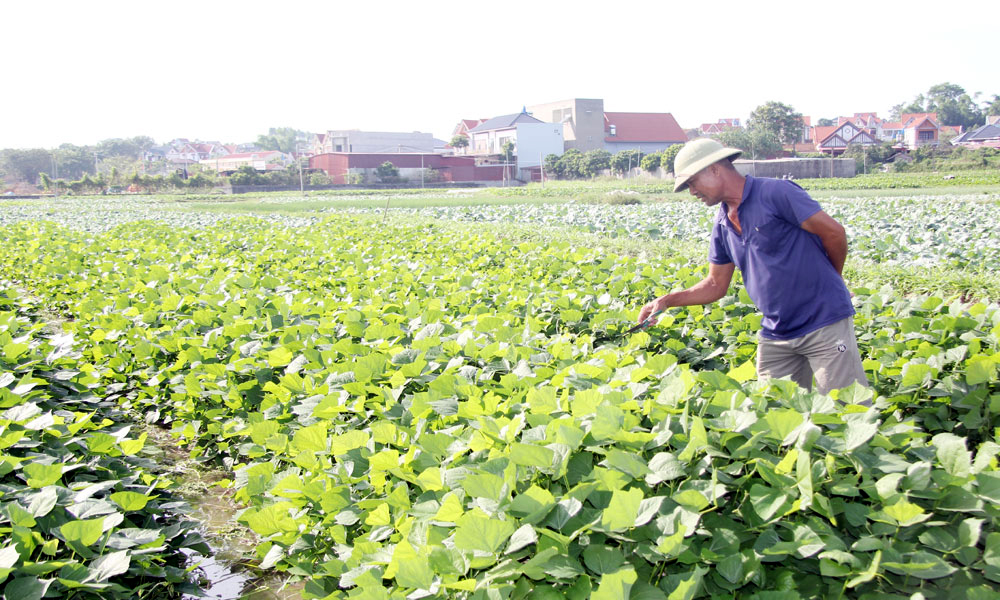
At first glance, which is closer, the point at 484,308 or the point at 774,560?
the point at 774,560

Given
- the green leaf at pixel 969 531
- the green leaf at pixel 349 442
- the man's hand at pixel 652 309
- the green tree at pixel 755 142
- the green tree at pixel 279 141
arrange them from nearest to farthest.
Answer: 1. the green leaf at pixel 969 531
2. the green leaf at pixel 349 442
3. the man's hand at pixel 652 309
4. the green tree at pixel 755 142
5. the green tree at pixel 279 141

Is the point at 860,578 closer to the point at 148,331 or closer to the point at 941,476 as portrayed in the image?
the point at 941,476

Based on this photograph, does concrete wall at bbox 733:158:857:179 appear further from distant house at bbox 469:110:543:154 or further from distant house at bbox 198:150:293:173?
distant house at bbox 198:150:293:173

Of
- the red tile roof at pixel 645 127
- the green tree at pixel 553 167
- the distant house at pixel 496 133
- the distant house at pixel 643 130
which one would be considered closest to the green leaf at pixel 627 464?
the green tree at pixel 553 167

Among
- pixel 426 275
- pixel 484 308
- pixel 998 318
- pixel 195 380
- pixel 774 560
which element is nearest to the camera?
pixel 774 560

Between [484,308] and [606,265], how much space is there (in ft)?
6.98

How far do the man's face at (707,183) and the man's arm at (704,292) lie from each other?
52cm

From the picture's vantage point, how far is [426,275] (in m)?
6.05

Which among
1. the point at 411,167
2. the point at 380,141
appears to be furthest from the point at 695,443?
the point at 380,141

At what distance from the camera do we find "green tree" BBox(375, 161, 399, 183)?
56.4 meters

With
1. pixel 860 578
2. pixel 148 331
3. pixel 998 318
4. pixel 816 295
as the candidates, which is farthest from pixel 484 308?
pixel 860 578

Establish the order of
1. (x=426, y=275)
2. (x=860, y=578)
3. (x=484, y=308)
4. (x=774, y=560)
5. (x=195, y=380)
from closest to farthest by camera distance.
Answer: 1. (x=860, y=578)
2. (x=774, y=560)
3. (x=195, y=380)
4. (x=484, y=308)
5. (x=426, y=275)

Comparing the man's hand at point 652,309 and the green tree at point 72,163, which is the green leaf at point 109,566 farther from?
the green tree at point 72,163

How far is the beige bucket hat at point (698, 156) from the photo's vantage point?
3209mm
